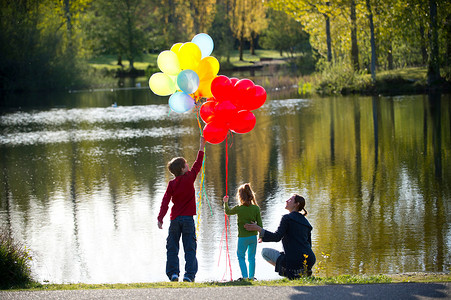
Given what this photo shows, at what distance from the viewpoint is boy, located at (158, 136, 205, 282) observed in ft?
24.1

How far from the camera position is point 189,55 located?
8359 millimetres

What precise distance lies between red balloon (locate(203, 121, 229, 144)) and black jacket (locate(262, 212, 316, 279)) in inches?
65.6

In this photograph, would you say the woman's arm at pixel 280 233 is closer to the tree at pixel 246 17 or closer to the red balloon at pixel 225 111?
the red balloon at pixel 225 111

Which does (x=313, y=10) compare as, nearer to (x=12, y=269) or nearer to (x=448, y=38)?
(x=448, y=38)

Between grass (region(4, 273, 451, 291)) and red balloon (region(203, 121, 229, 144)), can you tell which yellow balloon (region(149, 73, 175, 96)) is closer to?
red balloon (region(203, 121, 229, 144))

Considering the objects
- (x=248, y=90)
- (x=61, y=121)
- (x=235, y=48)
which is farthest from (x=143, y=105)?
(x=235, y=48)

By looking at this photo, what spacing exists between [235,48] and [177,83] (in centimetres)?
7372

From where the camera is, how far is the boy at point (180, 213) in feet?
24.1

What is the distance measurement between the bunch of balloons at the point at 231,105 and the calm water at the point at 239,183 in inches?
62.6

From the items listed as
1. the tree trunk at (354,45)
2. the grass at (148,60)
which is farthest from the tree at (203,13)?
the tree trunk at (354,45)

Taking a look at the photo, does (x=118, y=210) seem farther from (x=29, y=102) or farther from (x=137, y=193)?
(x=29, y=102)

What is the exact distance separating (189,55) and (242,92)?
3.04 ft

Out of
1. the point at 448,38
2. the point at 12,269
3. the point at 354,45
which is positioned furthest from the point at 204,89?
the point at 354,45

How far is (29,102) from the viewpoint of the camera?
126 ft
